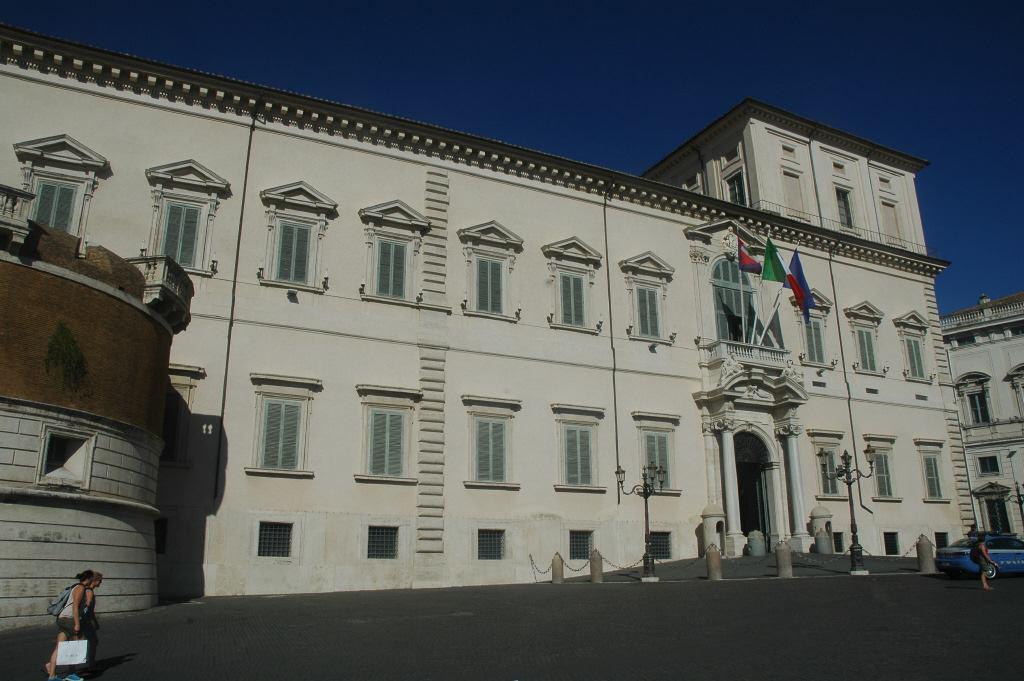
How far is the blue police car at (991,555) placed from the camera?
22.7 meters

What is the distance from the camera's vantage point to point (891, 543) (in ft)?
107

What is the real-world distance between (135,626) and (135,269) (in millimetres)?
7552

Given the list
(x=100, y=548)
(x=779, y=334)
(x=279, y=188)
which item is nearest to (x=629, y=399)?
(x=779, y=334)

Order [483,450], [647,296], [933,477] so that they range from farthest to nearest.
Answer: [933,477]
[647,296]
[483,450]

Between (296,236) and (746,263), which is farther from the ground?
(746,263)

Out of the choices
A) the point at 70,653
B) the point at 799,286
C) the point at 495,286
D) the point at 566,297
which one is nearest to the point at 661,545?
the point at 566,297

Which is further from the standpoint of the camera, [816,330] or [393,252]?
[816,330]

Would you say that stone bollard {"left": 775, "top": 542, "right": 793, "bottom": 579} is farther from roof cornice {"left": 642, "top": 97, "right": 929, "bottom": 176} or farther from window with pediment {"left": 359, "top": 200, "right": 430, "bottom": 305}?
roof cornice {"left": 642, "top": 97, "right": 929, "bottom": 176}

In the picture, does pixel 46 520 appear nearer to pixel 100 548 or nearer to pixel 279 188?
pixel 100 548

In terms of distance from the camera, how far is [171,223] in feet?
74.0

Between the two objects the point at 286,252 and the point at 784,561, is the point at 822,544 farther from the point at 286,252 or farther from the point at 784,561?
the point at 286,252

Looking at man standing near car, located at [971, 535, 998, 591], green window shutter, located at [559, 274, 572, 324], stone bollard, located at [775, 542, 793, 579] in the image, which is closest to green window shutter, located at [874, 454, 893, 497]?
man standing near car, located at [971, 535, 998, 591]

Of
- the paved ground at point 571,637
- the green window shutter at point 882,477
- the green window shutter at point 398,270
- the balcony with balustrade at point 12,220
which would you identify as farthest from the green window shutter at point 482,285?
the green window shutter at point 882,477

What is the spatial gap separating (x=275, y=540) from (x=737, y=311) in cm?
1895
